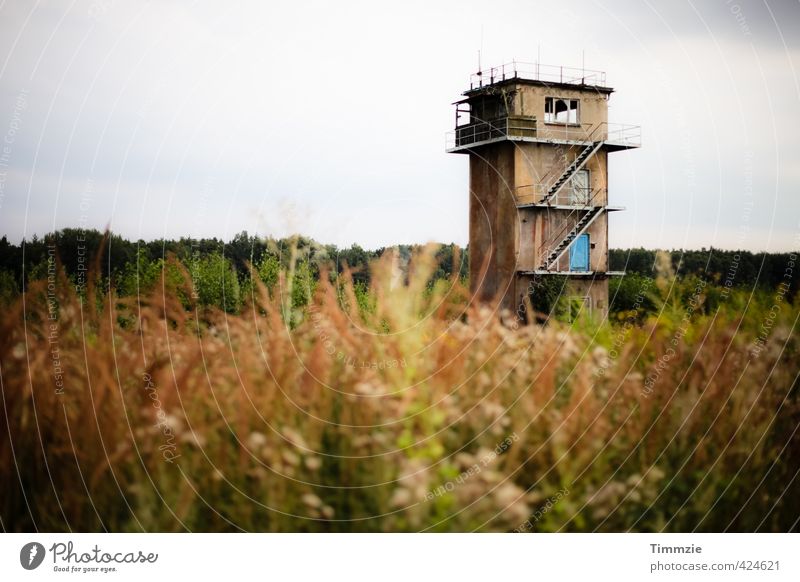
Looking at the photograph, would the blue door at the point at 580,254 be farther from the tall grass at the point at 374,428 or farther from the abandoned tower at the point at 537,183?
the tall grass at the point at 374,428

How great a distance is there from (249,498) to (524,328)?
2859mm

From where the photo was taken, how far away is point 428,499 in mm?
4801

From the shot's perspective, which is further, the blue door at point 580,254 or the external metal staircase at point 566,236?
the blue door at point 580,254

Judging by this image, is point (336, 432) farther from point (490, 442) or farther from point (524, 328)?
point (524, 328)

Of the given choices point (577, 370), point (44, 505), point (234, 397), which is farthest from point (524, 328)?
point (44, 505)

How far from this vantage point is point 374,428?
495cm

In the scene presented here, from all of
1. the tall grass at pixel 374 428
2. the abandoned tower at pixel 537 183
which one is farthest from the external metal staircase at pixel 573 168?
the tall grass at pixel 374 428

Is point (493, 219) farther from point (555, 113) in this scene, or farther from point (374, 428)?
point (374, 428)

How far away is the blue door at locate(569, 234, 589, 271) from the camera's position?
107 feet

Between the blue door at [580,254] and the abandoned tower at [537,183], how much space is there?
45 mm

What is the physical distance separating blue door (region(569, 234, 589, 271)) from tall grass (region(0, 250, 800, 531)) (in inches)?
1046

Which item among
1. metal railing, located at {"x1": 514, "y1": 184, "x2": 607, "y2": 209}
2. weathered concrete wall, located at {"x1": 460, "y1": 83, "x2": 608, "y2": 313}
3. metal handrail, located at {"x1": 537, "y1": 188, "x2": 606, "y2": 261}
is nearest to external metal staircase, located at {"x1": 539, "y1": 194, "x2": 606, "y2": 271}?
metal handrail, located at {"x1": 537, "y1": 188, "x2": 606, "y2": 261}

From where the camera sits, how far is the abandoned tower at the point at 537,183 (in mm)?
30703

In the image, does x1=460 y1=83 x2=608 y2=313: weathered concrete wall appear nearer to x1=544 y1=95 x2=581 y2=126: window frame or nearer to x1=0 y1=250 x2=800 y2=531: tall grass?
x1=544 y1=95 x2=581 y2=126: window frame
